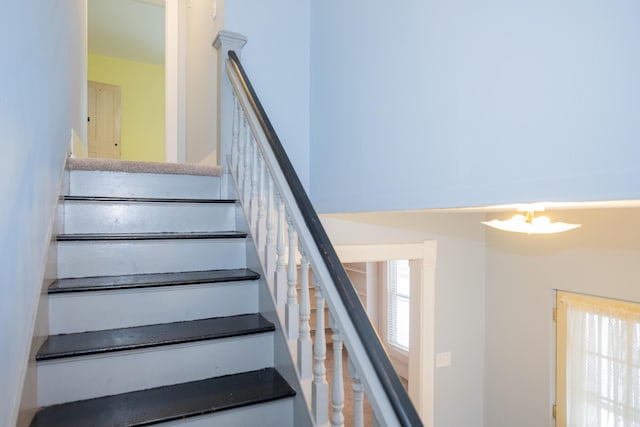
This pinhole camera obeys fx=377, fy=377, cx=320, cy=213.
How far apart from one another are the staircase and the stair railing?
0.49 ft

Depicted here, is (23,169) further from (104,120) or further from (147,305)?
(104,120)

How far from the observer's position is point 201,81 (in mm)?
3168

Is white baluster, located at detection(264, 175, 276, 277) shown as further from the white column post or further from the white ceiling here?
the white ceiling

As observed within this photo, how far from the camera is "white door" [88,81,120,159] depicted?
562cm

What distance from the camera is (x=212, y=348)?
1519 millimetres

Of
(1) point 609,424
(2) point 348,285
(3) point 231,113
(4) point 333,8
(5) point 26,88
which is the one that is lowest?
(1) point 609,424

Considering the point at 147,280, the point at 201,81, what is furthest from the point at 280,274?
the point at 201,81

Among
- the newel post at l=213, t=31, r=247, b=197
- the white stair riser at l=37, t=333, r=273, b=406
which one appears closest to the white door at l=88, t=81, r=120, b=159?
the newel post at l=213, t=31, r=247, b=197

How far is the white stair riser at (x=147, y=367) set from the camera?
50.7 inches

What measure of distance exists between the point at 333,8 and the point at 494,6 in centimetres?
132

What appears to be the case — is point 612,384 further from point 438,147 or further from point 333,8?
point 333,8

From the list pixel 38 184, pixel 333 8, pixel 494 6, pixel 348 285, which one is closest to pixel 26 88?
pixel 38 184

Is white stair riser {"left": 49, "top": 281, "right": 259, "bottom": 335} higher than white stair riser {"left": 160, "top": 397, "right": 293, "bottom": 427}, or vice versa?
white stair riser {"left": 49, "top": 281, "right": 259, "bottom": 335}

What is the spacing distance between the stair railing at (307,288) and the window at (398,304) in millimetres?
3560
